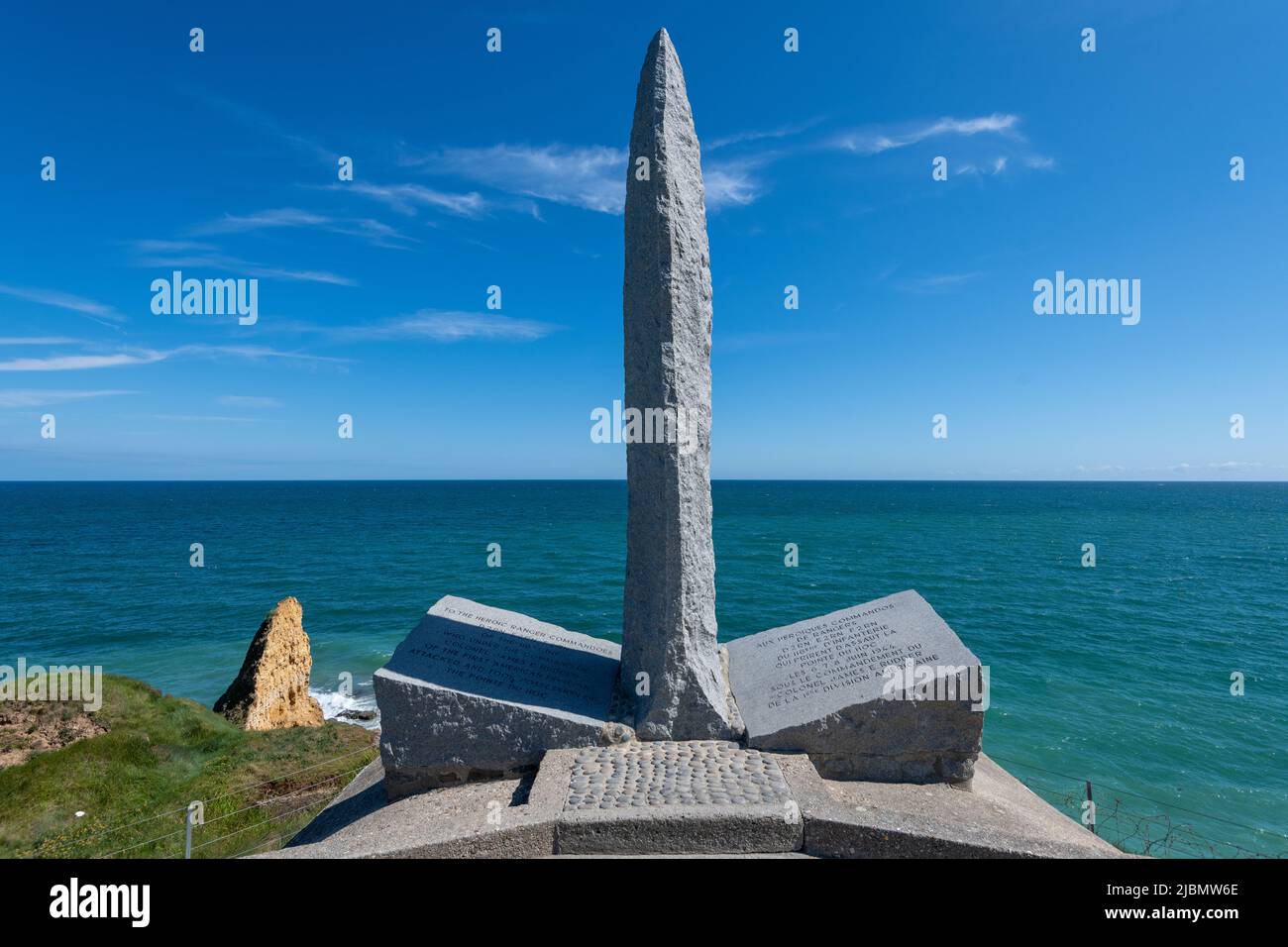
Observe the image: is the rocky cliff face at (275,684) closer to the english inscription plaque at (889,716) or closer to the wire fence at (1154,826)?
the english inscription plaque at (889,716)

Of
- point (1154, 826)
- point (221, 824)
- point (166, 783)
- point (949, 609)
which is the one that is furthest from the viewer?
point (949, 609)

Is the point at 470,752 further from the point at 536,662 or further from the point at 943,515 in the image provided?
the point at 943,515

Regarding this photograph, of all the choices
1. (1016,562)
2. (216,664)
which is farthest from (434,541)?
(1016,562)

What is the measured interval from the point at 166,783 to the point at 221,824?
1.77 meters

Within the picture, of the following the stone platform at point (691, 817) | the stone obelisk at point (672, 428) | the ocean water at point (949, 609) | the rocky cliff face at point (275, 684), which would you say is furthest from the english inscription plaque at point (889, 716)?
the rocky cliff face at point (275, 684)

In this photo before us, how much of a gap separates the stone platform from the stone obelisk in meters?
0.66

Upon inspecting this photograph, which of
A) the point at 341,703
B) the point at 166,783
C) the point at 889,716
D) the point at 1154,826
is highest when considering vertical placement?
the point at 889,716

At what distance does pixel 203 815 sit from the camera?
905 centimetres

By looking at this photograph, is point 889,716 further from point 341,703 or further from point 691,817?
point 341,703

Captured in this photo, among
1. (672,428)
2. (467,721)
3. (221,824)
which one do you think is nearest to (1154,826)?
(672,428)

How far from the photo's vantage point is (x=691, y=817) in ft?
14.8

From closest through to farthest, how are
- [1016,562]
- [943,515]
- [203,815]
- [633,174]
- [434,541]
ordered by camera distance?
[633,174] < [203,815] < [1016,562] < [434,541] < [943,515]
